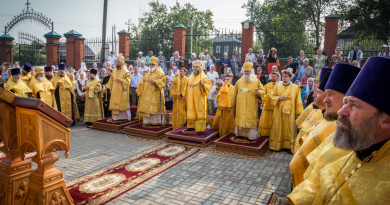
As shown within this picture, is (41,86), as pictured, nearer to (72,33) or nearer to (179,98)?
(179,98)

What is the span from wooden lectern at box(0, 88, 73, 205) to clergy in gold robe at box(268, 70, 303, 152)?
5096mm

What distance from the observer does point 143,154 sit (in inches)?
262

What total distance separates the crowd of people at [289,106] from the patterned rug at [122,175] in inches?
67.9

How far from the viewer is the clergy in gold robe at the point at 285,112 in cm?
686

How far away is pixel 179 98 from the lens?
8.88 metres

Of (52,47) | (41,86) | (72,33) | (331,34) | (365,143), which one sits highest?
(72,33)

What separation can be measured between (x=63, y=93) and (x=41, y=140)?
7388 millimetres

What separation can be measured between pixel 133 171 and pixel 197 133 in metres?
2.96

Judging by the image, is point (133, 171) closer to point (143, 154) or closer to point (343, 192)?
point (143, 154)

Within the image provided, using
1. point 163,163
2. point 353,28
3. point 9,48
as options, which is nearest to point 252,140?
point 163,163

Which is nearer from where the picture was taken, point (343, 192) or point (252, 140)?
point (343, 192)

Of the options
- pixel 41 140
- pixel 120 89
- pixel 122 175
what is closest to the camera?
pixel 41 140

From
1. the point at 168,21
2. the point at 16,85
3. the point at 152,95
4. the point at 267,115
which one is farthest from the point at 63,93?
the point at 168,21

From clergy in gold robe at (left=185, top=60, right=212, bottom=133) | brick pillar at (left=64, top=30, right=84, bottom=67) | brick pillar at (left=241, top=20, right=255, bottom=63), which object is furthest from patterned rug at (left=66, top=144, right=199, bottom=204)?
brick pillar at (left=64, top=30, right=84, bottom=67)
